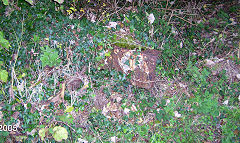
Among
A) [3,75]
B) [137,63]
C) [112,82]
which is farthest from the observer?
[112,82]

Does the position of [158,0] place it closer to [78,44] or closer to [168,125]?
[78,44]

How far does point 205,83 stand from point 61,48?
9.94ft

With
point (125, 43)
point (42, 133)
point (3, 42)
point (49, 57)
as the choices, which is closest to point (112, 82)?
point (125, 43)

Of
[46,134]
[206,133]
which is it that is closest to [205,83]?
[206,133]

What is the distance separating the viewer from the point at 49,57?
288 centimetres

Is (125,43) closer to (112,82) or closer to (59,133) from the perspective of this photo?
(112,82)

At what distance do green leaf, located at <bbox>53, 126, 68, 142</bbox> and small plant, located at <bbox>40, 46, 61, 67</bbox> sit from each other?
1076mm

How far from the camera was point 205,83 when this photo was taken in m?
3.62

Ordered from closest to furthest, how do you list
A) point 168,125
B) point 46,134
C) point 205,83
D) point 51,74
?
point 46,134 < point 51,74 < point 168,125 < point 205,83

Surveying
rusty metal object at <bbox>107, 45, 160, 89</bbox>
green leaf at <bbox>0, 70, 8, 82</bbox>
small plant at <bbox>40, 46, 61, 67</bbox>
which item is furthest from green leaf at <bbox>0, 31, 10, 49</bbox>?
rusty metal object at <bbox>107, 45, 160, 89</bbox>

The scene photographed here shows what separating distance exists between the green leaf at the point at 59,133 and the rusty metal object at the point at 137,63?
4.56ft

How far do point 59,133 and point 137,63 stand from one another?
1.76m

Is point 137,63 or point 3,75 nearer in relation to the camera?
point 3,75

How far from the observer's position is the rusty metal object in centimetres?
296
